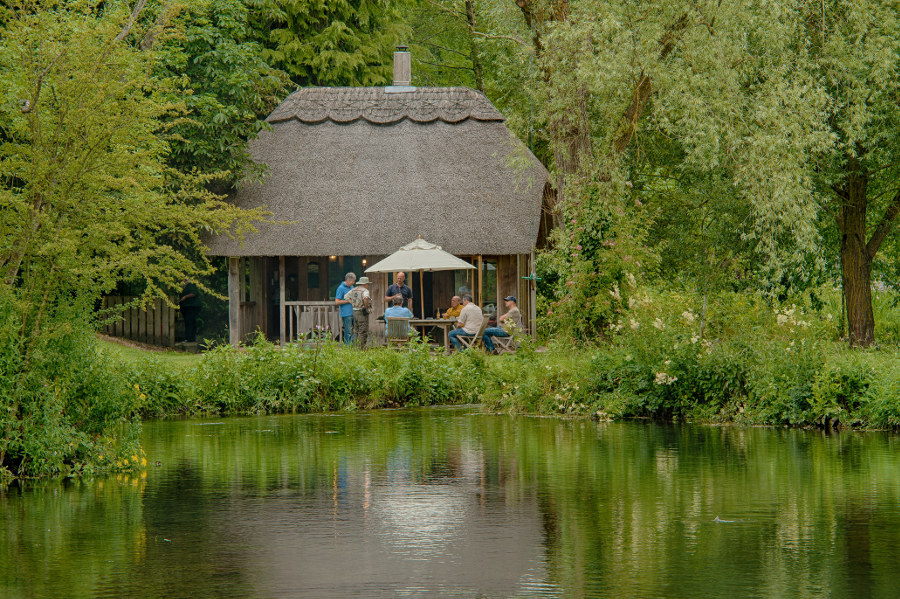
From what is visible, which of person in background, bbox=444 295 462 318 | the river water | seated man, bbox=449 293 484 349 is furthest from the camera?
person in background, bbox=444 295 462 318

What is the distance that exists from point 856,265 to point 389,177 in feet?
35.1

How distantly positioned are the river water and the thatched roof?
1333 centimetres

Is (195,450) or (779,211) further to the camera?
(779,211)

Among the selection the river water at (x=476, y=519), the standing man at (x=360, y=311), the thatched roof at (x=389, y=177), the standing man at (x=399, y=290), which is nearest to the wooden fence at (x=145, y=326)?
the thatched roof at (x=389, y=177)

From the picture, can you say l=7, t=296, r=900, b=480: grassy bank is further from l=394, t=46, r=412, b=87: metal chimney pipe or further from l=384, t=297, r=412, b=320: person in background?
l=394, t=46, r=412, b=87: metal chimney pipe

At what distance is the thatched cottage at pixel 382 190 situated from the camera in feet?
93.0

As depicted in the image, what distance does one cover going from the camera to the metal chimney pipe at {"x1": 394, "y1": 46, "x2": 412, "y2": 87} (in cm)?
3288

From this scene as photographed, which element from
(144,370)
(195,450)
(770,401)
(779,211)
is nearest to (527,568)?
(195,450)

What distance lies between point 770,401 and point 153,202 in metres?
7.97

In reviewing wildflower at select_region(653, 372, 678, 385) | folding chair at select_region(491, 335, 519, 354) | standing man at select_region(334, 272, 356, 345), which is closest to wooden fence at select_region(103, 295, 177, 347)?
standing man at select_region(334, 272, 356, 345)

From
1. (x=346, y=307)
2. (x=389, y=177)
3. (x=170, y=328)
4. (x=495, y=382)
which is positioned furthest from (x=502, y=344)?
(x=170, y=328)

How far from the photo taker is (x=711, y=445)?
14156 mm

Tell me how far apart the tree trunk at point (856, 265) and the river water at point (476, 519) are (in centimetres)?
1179

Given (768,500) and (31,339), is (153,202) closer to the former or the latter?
(31,339)
